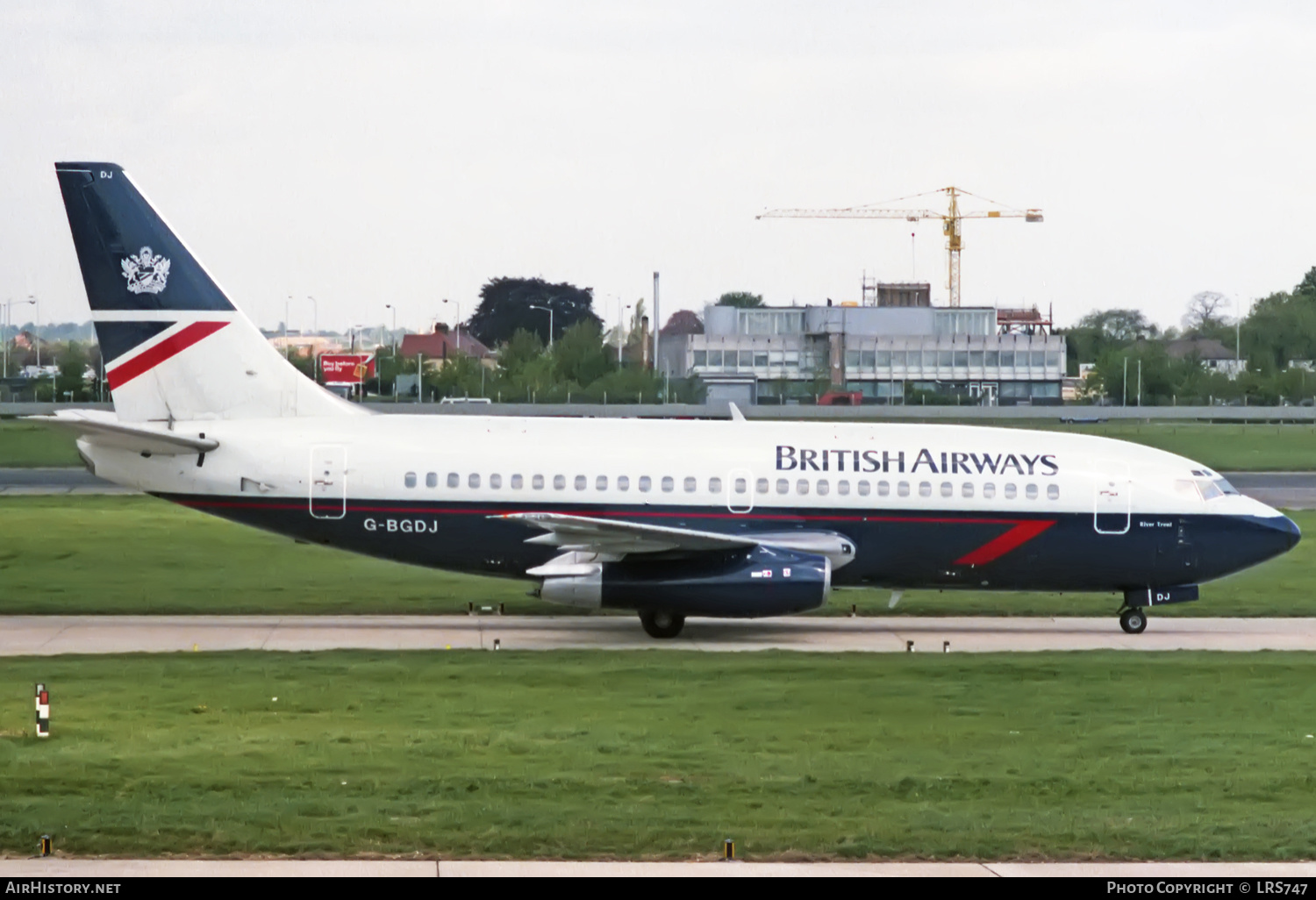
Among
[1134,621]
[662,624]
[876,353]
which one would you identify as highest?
[876,353]

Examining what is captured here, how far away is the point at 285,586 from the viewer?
3288cm

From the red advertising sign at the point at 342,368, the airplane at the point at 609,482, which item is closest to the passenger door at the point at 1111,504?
the airplane at the point at 609,482

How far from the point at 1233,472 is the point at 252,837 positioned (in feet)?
186

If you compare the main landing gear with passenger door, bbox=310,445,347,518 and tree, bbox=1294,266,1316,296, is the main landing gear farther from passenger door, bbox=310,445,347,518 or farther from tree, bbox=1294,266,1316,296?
tree, bbox=1294,266,1316,296

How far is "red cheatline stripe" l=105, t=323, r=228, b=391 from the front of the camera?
92.4 ft

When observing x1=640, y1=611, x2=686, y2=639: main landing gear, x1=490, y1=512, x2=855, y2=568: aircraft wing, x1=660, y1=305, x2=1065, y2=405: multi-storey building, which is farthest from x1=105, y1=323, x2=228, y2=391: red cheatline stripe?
x1=660, y1=305, x2=1065, y2=405: multi-storey building

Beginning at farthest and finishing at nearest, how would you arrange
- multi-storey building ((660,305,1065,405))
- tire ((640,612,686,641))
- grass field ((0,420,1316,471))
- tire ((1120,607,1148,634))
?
1. multi-storey building ((660,305,1065,405))
2. grass field ((0,420,1316,471))
3. tire ((1120,607,1148,634))
4. tire ((640,612,686,641))

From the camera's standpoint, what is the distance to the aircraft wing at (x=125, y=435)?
2650 centimetres

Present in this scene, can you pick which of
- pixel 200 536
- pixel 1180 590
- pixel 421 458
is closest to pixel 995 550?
pixel 1180 590

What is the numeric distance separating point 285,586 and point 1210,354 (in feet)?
443

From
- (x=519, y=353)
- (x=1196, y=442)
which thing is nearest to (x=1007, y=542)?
(x=1196, y=442)

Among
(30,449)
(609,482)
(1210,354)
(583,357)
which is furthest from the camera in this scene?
(1210,354)

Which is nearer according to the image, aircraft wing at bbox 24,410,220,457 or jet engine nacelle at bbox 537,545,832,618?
jet engine nacelle at bbox 537,545,832,618

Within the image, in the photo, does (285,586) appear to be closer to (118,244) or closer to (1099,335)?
(118,244)
